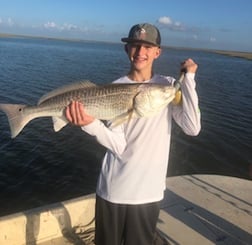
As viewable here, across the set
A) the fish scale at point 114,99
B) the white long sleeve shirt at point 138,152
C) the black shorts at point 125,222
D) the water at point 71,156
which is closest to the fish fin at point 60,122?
the fish scale at point 114,99

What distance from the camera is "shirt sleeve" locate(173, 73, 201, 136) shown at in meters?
3.47

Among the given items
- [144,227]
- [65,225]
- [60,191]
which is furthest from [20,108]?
[60,191]

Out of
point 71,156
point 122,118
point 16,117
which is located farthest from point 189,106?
point 71,156

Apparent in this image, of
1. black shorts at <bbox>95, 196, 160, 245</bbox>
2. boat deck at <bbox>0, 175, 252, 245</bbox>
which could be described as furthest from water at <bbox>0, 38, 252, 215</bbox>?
black shorts at <bbox>95, 196, 160, 245</bbox>

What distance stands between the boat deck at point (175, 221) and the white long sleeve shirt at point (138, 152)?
256cm

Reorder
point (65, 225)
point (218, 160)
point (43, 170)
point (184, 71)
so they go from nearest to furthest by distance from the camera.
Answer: point (184, 71), point (65, 225), point (43, 170), point (218, 160)

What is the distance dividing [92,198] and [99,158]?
8998 mm

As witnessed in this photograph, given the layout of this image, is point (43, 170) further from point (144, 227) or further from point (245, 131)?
point (245, 131)

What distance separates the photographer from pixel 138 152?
365cm

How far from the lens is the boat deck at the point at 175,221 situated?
586 cm

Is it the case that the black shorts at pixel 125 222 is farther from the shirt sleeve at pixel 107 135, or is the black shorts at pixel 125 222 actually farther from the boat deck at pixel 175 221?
the boat deck at pixel 175 221

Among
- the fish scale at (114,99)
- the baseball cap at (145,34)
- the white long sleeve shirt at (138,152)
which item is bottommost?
the white long sleeve shirt at (138,152)

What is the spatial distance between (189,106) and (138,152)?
68 cm

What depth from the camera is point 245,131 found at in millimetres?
20719
